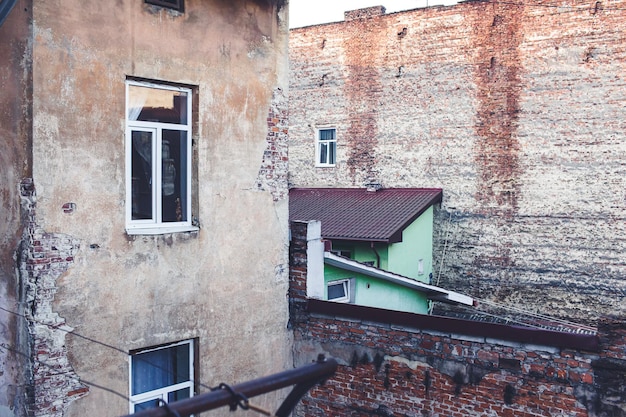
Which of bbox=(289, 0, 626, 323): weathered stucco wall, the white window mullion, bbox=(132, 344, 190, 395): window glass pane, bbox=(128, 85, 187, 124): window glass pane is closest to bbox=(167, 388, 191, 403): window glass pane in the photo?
bbox=(132, 344, 190, 395): window glass pane

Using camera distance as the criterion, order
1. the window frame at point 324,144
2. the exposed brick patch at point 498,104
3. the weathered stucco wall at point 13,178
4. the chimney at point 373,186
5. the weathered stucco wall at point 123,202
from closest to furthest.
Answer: the weathered stucco wall at point 13,178, the weathered stucco wall at point 123,202, the exposed brick patch at point 498,104, the chimney at point 373,186, the window frame at point 324,144

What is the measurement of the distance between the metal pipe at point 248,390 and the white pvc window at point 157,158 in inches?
123

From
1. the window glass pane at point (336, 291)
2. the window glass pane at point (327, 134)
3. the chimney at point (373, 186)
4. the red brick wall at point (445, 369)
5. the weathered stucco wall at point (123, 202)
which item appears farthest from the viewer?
the window glass pane at point (327, 134)

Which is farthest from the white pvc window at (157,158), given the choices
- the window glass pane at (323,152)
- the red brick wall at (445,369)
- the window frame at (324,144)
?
the window glass pane at (323,152)

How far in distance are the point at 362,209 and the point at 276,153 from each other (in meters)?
9.72

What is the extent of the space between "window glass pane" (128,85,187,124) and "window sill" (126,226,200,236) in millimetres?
1109

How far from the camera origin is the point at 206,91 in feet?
23.4

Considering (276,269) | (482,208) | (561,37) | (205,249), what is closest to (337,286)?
(276,269)

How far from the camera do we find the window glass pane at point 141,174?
22.0 ft

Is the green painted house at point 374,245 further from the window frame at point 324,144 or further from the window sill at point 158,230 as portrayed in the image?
the window sill at point 158,230

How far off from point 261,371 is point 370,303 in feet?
15.0

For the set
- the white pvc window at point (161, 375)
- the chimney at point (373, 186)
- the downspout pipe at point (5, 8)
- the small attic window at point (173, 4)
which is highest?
the small attic window at point (173, 4)

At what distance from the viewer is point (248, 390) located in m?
3.72

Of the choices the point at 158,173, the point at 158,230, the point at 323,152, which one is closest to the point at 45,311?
the point at 158,230
